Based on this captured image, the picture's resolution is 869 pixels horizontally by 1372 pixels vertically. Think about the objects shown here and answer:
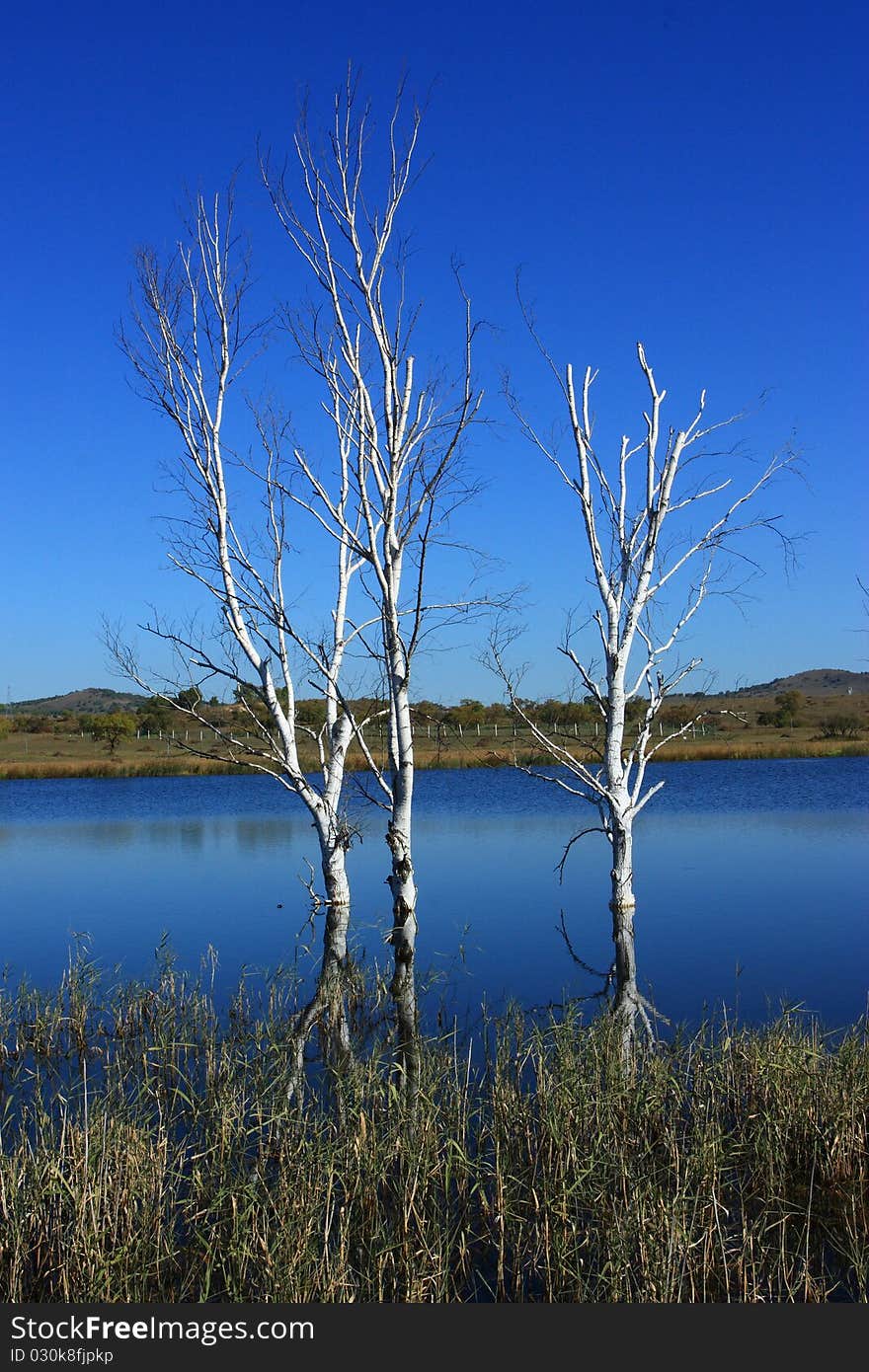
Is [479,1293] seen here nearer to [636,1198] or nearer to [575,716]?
[636,1198]

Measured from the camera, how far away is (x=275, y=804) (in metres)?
31.8

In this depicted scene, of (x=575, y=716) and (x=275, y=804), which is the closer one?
(x=275, y=804)

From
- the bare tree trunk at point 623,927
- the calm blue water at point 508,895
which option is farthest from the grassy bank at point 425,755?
the bare tree trunk at point 623,927

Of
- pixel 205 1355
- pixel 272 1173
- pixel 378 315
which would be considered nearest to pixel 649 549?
pixel 378 315

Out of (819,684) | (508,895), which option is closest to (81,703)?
(819,684)

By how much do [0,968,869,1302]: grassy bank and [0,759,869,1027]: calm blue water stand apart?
106 inches

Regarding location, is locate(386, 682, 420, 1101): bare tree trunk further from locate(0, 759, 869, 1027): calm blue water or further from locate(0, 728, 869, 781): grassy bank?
locate(0, 728, 869, 781): grassy bank

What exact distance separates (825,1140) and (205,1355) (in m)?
3.29

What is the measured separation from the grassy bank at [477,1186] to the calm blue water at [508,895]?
106 inches

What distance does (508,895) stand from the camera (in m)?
14.9

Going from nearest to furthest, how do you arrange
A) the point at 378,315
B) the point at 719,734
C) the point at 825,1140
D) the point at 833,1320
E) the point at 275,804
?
the point at 833,1320
the point at 825,1140
the point at 378,315
the point at 275,804
the point at 719,734

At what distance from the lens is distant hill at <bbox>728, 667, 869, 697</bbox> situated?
124m

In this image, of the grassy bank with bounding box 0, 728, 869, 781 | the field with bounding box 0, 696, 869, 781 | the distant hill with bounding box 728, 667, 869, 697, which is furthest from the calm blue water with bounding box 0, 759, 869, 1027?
the distant hill with bounding box 728, 667, 869, 697

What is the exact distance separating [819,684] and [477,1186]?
138 m
